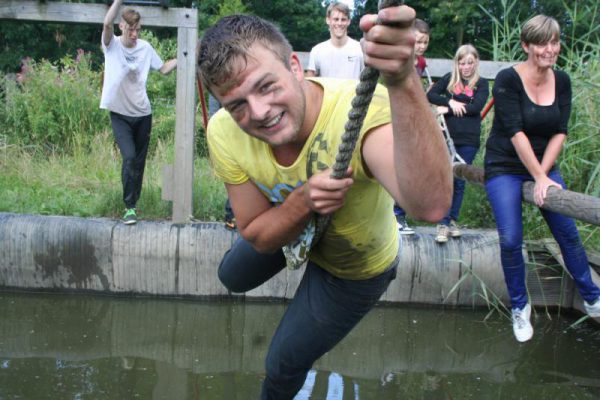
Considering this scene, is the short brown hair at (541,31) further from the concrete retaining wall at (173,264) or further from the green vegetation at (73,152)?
the green vegetation at (73,152)

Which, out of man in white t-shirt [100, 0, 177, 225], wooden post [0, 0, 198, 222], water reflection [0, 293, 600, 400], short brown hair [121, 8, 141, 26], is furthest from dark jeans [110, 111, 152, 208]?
water reflection [0, 293, 600, 400]

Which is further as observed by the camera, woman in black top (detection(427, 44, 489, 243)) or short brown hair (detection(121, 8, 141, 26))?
woman in black top (detection(427, 44, 489, 243))

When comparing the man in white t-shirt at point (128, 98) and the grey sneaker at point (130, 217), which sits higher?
the man in white t-shirt at point (128, 98)

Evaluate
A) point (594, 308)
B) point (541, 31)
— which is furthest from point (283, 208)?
point (594, 308)

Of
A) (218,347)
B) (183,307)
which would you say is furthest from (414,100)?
(183,307)

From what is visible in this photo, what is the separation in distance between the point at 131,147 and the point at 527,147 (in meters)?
3.03

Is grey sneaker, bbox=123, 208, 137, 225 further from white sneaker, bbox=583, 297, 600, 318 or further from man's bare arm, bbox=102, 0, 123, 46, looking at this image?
white sneaker, bbox=583, 297, 600, 318

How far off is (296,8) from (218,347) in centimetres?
2278

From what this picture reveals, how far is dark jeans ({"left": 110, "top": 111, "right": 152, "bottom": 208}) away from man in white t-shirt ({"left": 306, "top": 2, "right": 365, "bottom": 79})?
1.40m

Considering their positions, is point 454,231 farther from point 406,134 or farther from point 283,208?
point 406,134

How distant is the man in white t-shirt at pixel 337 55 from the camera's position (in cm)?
553

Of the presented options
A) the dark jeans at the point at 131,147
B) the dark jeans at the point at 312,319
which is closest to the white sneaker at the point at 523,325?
the dark jeans at the point at 312,319

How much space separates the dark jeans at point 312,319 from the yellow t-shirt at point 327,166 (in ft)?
0.21

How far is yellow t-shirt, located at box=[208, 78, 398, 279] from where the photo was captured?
7.06 ft
